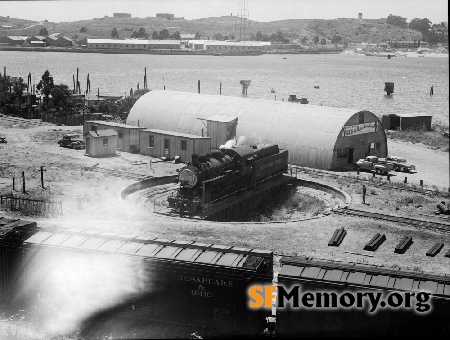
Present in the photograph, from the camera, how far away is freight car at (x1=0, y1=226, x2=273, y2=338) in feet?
66.4

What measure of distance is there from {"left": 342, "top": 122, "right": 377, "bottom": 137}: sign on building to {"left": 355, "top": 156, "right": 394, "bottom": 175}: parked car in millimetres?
2665

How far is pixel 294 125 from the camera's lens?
54.8 meters

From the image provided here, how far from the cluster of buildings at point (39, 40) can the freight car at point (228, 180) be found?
11.0 m

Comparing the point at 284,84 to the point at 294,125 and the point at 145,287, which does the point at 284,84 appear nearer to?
the point at 294,125

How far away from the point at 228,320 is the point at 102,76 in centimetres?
15644

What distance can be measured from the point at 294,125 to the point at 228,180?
14.6m

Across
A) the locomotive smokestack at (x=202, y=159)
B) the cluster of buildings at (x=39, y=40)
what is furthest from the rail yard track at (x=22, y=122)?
the locomotive smokestack at (x=202, y=159)

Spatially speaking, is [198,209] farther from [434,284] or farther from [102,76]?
[102,76]

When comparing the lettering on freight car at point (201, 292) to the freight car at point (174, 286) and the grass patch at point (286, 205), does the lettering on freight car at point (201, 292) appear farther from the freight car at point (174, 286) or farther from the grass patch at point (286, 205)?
the grass patch at point (286, 205)

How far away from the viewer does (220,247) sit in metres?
21.7

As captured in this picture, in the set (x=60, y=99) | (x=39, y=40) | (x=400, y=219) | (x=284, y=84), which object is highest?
(x=39, y=40)

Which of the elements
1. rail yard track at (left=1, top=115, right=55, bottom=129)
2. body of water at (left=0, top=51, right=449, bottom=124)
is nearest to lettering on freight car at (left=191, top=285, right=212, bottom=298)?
rail yard track at (left=1, top=115, right=55, bottom=129)

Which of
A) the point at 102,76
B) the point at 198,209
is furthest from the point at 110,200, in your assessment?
the point at 102,76

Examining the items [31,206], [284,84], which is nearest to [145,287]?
[31,206]
